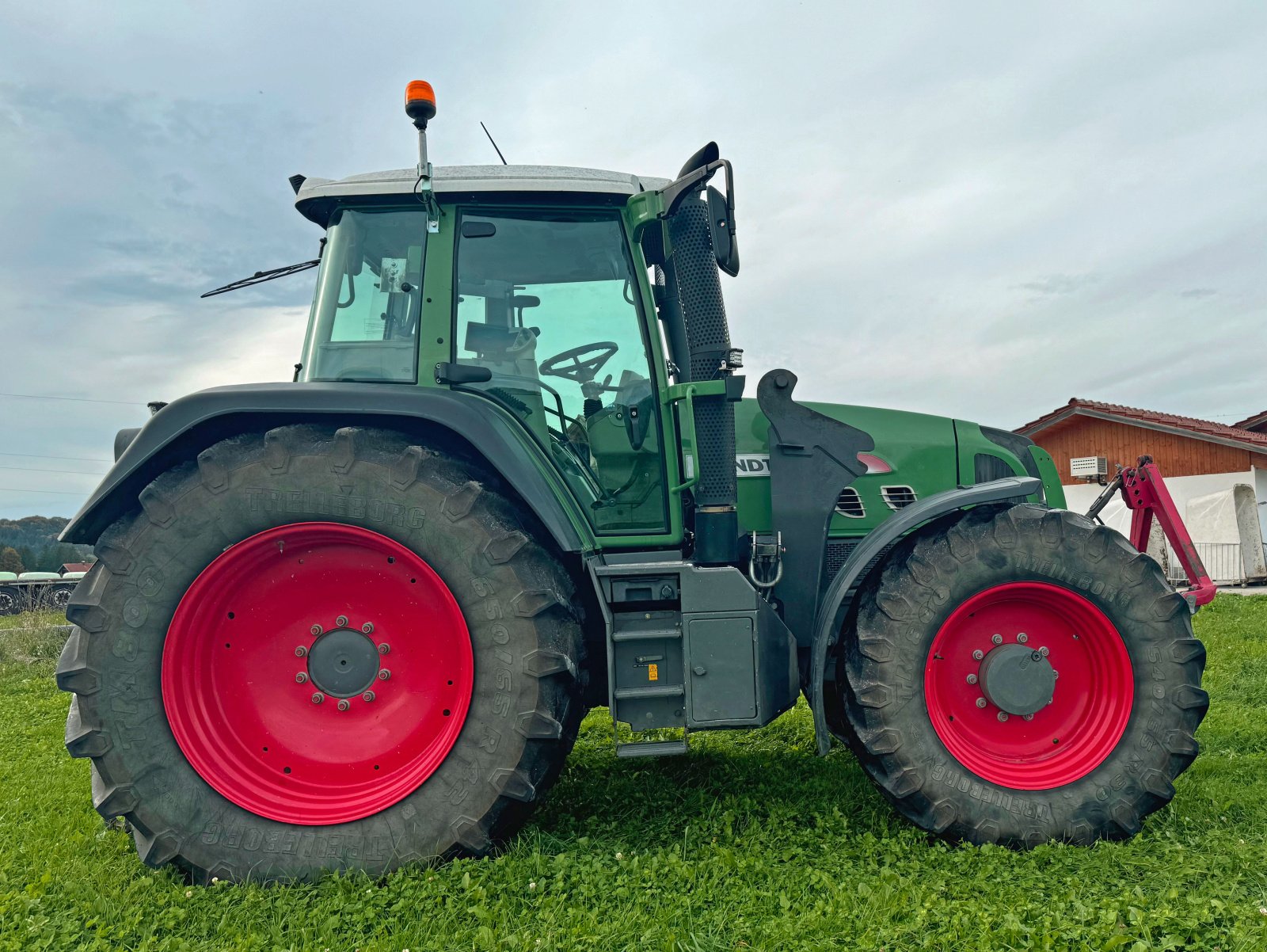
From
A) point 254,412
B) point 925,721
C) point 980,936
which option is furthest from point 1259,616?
point 254,412

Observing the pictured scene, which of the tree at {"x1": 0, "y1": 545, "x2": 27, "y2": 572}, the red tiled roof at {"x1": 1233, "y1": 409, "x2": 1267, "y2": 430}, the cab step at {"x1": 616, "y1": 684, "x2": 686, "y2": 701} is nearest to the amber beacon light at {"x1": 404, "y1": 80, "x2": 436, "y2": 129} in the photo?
the cab step at {"x1": 616, "y1": 684, "x2": 686, "y2": 701}

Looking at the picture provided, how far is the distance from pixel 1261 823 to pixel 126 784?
14.2 ft

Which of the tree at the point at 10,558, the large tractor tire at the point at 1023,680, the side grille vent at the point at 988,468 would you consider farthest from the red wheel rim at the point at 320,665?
the tree at the point at 10,558

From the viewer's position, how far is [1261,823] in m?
3.34

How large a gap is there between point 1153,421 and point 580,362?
18693mm

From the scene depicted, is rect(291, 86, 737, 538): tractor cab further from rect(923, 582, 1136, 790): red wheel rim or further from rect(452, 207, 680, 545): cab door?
rect(923, 582, 1136, 790): red wheel rim

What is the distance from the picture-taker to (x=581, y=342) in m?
3.49

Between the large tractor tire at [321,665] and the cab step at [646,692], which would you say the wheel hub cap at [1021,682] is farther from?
the large tractor tire at [321,665]

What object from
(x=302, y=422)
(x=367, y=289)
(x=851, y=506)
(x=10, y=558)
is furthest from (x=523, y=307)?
(x=10, y=558)

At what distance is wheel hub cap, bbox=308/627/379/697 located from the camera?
3.18 meters

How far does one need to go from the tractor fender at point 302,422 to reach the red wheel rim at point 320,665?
0.43 meters

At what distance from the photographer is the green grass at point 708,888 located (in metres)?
2.49

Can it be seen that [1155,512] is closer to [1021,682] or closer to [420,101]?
[1021,682]

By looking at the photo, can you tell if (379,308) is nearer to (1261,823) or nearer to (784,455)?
(784,455)
